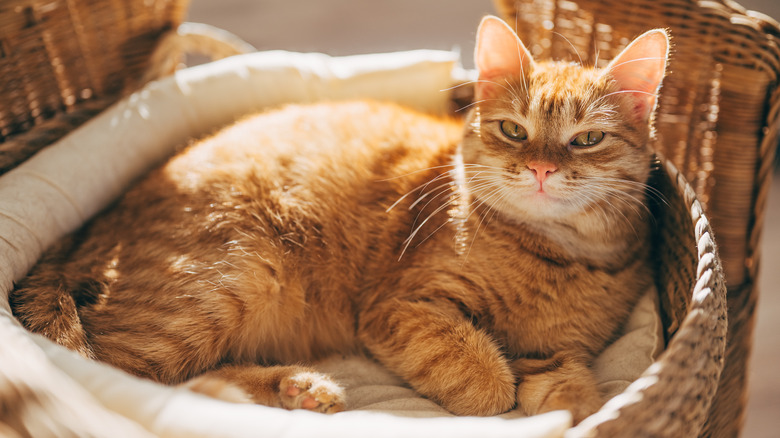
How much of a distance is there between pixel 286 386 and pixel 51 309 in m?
0.65

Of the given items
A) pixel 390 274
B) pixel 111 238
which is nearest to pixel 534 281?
pixel 390 274

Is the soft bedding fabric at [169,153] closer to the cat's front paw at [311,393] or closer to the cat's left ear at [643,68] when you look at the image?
the cat's front paw at [311,393]

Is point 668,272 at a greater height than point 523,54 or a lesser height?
lesser

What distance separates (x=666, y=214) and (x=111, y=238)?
5.60 ft

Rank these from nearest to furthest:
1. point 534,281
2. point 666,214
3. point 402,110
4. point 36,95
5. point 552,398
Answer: point 552,398 → point 534,281 → point 666,214 → point 36,95 → point 402,110

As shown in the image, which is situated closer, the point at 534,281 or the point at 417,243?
the point at 534,281

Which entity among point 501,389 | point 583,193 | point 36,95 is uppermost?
point 36,95

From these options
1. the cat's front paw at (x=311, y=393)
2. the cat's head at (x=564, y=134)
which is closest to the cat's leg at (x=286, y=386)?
the cat's front paw at (x=311, y=393)

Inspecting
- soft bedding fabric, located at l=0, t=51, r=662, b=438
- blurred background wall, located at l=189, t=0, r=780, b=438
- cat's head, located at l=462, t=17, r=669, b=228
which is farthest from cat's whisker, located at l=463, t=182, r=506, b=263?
blurred background wall, located at l=189, t=0, r=780, b=438

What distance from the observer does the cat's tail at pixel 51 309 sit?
145 cm

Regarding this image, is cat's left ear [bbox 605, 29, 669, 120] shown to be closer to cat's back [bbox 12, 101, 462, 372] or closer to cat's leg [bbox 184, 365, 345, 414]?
cat's back [bbox 12, 101, 462, 372]

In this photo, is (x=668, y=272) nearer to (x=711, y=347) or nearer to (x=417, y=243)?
(x=711, y=347)

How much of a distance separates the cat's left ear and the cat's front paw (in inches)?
45.0

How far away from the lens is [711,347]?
125cm
